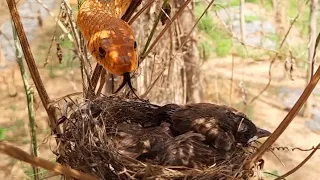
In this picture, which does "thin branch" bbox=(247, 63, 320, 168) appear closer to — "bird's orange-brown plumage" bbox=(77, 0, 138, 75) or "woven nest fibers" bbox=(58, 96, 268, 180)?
"woven nest fibers" bbox=(58, 96, 268, 180)

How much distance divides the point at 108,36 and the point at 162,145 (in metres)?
0.17

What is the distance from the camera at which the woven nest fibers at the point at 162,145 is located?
2.25 ft

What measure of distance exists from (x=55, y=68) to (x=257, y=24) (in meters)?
1.90

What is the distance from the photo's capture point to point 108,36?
71cm

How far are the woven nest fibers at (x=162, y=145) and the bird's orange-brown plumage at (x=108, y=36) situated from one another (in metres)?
0.11

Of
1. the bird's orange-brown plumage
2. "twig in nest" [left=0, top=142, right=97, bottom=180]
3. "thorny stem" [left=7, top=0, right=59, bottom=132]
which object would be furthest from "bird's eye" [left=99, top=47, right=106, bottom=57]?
"twig in nest" [left=0, top=142, right=97, bottom=180]

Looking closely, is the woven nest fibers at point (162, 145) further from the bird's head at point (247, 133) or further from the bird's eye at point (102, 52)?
the bird's eye at point (102, 52)

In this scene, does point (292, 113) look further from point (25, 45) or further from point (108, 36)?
point (25, 45)

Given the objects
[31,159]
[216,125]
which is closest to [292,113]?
[216,125]

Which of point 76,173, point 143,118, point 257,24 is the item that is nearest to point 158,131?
point 143,118

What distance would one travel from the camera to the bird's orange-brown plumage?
67 centimetres

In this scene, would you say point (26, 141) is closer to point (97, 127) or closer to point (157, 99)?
point (157, 99)

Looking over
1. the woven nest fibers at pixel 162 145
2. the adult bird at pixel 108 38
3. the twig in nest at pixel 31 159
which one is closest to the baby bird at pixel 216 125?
the woven nest fibers at pixel 162 145

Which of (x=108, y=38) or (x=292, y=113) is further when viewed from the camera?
(x=108, y=38)
